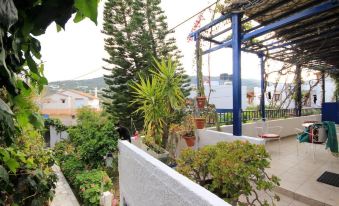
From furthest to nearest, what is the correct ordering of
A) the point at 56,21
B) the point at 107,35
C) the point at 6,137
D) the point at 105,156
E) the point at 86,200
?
the point at 107,35 < the point at 105,156 < the point at 86,200 < the point at 6,137 < the point at 56,21

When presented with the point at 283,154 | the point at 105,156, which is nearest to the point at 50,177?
the point at 105,156

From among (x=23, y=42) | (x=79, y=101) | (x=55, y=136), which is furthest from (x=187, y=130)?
(x=79, y=101)

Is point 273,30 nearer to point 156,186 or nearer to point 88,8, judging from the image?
point 156,186

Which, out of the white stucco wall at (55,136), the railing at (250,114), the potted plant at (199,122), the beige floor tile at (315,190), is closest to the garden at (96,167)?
the potted plant at (199,122)

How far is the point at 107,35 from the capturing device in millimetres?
11016

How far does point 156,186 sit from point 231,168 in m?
0.65

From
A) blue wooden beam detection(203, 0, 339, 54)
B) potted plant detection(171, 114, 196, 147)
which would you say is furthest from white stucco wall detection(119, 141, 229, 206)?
blue wooden beam detection(203, 0, 339, 54)

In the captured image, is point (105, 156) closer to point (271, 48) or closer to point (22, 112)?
point (22, 112)

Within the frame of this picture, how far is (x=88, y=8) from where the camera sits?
0.56 m

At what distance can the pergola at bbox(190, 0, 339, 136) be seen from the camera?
3787mm

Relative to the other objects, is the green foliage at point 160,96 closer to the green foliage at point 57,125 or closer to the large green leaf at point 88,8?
the large green leaf at point 88,8

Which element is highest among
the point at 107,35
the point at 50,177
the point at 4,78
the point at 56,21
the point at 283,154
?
the point at 107,35

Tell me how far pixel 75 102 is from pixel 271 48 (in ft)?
100

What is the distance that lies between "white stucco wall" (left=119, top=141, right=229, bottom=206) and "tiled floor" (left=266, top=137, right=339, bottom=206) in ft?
5.94
